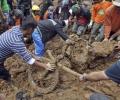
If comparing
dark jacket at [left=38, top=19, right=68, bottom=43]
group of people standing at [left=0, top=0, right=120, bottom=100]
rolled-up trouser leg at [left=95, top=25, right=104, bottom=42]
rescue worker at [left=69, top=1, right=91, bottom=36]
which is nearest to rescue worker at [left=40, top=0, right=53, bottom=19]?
group of people standing at [left=0, top=0, right=120, bottom=100]

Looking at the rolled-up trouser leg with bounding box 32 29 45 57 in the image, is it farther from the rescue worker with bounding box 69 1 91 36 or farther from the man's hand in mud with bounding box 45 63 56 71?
the rescue worker with bounding box 69 1 91 36

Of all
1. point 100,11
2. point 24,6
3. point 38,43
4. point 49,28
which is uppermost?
point 49,28

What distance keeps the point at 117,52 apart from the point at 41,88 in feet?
6.30

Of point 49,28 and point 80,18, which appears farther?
point 80,18

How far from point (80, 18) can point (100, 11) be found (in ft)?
3.05

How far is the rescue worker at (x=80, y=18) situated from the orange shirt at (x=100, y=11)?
479 mm

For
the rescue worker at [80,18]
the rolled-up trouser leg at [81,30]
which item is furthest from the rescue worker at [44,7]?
the rolled-up trouser leg at [81,30]

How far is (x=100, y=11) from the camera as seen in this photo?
1005cm

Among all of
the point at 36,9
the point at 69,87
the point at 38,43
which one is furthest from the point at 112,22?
the point at 36,9

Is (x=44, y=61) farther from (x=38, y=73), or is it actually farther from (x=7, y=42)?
(x=7, y=42)

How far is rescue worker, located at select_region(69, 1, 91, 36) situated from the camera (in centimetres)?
1059

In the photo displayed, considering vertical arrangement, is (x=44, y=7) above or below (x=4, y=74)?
below

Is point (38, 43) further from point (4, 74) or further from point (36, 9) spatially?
point (36, 9)

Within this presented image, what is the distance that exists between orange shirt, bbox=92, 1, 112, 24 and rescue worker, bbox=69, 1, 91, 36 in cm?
48
